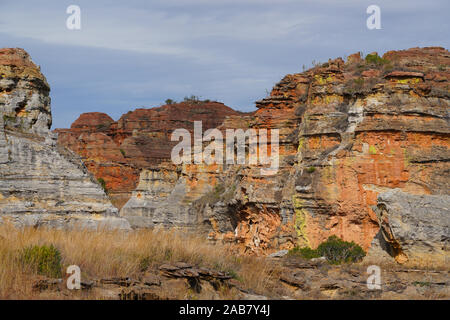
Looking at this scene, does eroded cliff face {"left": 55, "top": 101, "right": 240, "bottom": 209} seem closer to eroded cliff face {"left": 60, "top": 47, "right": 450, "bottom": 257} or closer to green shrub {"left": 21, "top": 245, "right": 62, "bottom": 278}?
eroded cliff face {"left": 60, "top": 47, "right": 450, "bottom": 257}

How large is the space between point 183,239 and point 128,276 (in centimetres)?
286

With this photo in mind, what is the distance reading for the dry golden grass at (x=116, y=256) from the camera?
961cm

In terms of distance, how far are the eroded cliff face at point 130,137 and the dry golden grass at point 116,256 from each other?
57.0m

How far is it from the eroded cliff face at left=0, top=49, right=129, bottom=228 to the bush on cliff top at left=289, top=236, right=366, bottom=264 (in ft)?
19.6

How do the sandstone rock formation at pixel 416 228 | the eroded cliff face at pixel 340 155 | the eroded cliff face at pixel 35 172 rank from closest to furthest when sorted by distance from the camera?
the sandstone rock formation at pixel 416 228, the eroded cliff face at pixel 35 172, the eroded cliff face at pixel 340 155

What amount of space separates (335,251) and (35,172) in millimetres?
9671

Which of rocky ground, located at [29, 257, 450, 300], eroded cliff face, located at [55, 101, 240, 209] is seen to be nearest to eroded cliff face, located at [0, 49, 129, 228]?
rocky ground, located at [29, 257, 450, 300]

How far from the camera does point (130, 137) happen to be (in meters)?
91.4

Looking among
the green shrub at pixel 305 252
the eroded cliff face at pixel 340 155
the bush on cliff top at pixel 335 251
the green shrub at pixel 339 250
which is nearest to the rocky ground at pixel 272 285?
the eroded cliff face at pixel 340 155

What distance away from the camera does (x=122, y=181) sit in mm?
74625

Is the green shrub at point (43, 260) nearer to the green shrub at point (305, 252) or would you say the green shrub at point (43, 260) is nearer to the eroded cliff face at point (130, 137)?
the green shrub at point (305, 252)

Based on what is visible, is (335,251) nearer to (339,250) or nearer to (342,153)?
(339,250)
